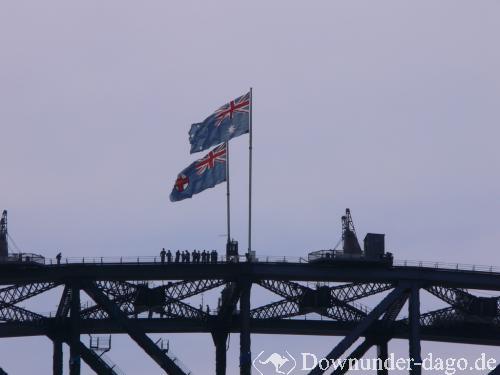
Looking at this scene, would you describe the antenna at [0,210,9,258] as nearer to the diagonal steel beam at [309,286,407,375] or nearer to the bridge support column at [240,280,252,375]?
the bridge support column at [240,280,252,375]

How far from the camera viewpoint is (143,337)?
452ft

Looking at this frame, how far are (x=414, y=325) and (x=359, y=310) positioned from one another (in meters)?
5.66

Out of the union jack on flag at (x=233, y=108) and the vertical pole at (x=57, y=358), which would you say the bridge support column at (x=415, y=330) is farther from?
the vertical pole at (x=57, y=358)

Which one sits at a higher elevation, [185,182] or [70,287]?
[185,182]

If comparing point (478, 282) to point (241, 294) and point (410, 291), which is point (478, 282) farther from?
point (241, 294)

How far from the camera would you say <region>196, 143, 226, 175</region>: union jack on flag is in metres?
138

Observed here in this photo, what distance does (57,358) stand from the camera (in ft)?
464

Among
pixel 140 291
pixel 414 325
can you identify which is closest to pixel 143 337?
pixel 140 291

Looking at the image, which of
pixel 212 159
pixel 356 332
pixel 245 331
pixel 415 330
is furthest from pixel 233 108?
pixel 415 330

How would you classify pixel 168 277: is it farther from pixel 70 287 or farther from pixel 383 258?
pixel 383 258

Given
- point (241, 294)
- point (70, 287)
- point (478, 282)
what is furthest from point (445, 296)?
point (70, 287)

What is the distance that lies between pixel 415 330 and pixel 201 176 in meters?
22.7

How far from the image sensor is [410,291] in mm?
140000

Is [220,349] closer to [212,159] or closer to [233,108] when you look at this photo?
[212,159]
